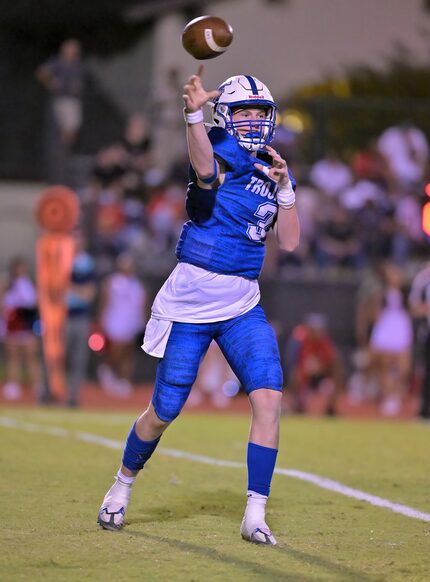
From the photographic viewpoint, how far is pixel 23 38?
23953mm

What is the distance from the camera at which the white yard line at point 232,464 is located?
282 inches

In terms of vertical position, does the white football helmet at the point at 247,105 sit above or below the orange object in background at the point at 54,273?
above

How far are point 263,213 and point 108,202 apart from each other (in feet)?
45.0

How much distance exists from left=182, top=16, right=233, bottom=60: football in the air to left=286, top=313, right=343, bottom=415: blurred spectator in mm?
9716

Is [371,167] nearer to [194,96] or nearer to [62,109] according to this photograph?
[62,109]

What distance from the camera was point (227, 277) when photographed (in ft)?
20.2

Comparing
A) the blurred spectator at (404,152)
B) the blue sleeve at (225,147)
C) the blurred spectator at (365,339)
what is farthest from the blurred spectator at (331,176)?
the blue sleeve at (225,147)

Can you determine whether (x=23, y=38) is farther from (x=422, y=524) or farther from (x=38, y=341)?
(x=422, y=524)

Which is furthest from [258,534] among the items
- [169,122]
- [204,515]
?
[169,122]

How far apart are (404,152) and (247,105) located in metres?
15.4

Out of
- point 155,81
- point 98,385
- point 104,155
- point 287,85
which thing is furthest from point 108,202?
point 287,85

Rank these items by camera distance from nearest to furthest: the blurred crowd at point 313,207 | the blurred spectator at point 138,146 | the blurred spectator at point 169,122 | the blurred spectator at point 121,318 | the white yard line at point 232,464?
the white yard line at point 232,464 < the blurred spectator at point 121,318 < the blurred crowd at point 313,207 < the blurred spectator at point 138,146 < the blurred spectator at point 169,122

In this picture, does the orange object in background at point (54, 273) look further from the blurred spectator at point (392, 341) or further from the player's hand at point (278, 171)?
the player's hand at point (278, 171)

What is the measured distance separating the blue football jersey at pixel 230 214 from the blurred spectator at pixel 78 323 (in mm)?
8966
